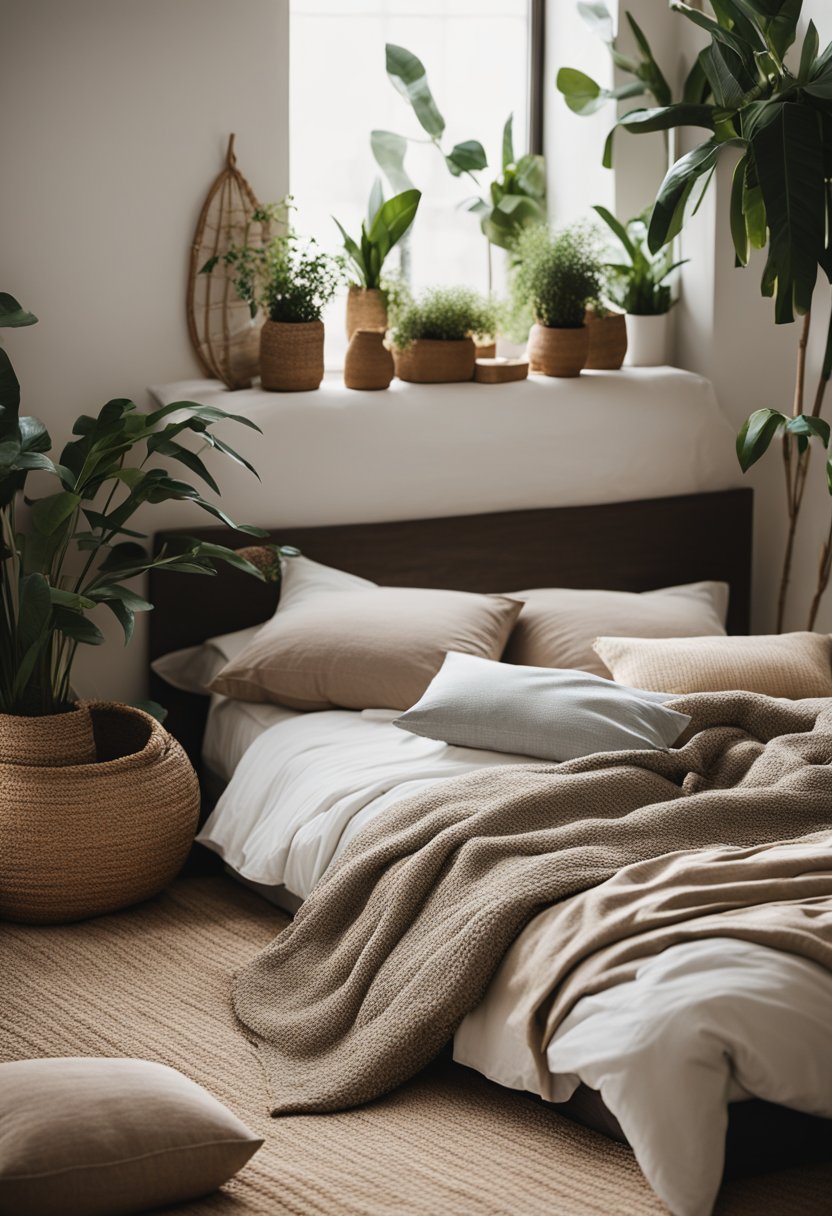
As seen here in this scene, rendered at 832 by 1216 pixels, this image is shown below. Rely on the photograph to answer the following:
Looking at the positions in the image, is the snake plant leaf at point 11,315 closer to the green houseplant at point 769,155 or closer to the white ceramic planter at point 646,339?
the green houseplant at point 769,155

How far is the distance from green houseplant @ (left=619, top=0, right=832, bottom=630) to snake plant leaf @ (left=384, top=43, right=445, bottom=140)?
615 millimetres

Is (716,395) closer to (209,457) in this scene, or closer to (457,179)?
(457,179)

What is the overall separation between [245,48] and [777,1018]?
301 centimetres

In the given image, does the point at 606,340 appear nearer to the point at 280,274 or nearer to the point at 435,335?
the point at 435,335

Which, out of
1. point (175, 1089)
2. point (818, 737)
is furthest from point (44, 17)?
point (175, 1089)

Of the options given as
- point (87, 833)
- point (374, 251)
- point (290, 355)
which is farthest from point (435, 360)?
point (87, 833)

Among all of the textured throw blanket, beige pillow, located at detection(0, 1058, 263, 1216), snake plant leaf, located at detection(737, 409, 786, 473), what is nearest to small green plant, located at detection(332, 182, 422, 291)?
snake plant leaf, located at detection(737, 409, 786, 473)

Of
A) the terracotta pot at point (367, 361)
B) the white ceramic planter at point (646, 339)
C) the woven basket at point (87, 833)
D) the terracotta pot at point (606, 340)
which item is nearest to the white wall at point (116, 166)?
the terracotta pot at point (367, 361)

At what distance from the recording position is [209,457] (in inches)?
158

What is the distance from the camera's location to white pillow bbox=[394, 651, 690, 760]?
3.18 meters

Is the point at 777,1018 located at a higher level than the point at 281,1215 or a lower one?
higher

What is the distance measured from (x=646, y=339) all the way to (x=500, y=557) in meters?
0.91

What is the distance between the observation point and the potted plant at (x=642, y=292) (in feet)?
15.3

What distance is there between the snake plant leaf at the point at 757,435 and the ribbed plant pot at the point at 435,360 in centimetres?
83
